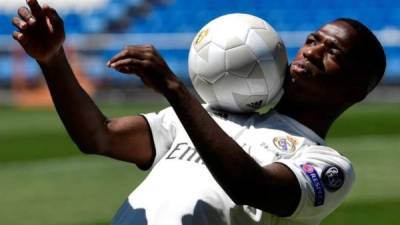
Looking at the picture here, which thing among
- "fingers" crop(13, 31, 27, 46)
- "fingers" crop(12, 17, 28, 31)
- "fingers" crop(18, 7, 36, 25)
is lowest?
"fingers" crop(13, 31, 27, 46)

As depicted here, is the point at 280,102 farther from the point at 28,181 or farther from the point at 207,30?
the point at 28,181

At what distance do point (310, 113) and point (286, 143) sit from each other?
0.26 m

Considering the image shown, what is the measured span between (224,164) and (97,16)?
23.3 m

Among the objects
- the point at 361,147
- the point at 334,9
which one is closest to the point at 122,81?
the point at 334,9

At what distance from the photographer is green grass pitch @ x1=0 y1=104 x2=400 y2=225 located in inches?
340

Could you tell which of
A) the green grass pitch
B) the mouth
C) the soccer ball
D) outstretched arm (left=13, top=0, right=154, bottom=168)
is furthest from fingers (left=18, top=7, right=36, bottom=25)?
the green grass pitch

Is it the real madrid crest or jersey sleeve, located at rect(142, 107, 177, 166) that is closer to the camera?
the real madrid crest

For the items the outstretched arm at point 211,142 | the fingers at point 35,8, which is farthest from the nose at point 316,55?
the fingers at point 35,8

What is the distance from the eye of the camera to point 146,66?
3.26 m

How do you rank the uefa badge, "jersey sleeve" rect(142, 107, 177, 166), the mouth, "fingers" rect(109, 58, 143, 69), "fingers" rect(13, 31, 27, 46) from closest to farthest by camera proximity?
"fingers" rect(109, 58, 143, 69), "fingers" rect(13, 31, 27, 46), the uefa badge, the mouth, "jersey sleeve" rect(142, 107, 177, 166)

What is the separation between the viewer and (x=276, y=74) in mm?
3951

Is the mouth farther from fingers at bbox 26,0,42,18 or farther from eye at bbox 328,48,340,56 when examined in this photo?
fingers at bbox 26,0,42,18

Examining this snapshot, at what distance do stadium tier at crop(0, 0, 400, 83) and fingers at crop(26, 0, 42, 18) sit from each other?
18.4m

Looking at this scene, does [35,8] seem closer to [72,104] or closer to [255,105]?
[72,104]
